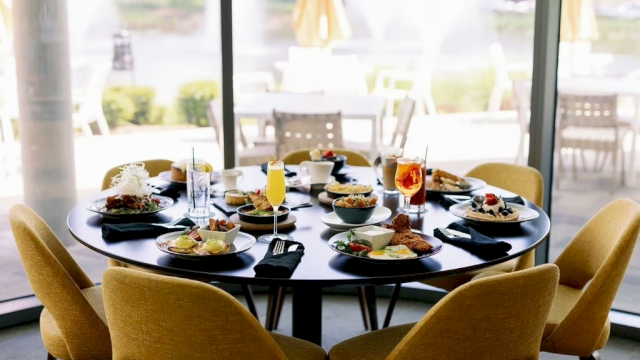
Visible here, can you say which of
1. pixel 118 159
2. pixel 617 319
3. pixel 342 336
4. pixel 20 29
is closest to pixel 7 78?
pixel 20 29

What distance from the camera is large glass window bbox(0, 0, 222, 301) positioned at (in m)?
A: 3.81

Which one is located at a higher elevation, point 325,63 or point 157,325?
point 325,63

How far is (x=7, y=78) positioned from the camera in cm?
366

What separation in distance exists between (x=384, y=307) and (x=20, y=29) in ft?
7.40

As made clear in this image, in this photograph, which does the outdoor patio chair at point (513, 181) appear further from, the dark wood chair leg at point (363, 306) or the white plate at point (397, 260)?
the white plate at point (397, 260)

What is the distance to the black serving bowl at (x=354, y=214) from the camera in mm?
2156

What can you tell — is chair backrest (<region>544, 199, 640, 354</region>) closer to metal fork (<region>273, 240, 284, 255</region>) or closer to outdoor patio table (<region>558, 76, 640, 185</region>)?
metal fork (<region>273, 240, 284, 255</region>)

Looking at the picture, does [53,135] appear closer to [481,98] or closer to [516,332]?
[481,98]

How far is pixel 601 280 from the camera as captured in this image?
7.11 ft

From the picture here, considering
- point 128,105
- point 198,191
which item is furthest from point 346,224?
point 128,105

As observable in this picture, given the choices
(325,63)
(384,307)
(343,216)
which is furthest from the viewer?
(325,63)

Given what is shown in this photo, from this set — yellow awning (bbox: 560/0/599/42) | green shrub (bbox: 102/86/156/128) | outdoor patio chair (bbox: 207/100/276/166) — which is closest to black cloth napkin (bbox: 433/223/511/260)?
yellow awning (bbox: 560/0/599/42)

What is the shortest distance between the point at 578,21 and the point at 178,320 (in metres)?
2.73

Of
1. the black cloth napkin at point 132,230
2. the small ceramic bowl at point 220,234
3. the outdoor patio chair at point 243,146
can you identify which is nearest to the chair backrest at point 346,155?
the outdoor patio chair at point 243,146
